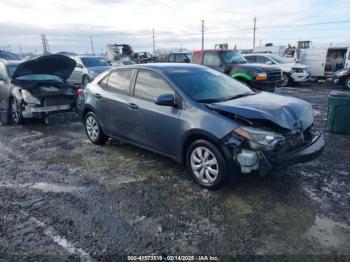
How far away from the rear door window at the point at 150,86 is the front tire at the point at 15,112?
4.56 metres

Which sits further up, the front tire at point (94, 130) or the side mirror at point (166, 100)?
the side mirror at point (166, 100)

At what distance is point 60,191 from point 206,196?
2052 mm

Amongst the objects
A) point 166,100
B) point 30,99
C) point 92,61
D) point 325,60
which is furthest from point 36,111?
point 325,60

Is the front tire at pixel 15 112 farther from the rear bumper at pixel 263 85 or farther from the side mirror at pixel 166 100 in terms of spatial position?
the rear bumper at pixel 263 85

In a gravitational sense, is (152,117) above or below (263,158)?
above

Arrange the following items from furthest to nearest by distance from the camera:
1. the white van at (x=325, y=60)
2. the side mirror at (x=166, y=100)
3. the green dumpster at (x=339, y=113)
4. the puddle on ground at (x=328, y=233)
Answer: the white van at (x=325, y=60) < the green dumpster at (x=339, y=113) < the side mirror at (x=166, y=100) < the puddle on ground at (x=328, y=233)

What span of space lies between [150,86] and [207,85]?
91cm

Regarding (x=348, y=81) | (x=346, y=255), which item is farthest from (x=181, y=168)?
(x=348, y=81)

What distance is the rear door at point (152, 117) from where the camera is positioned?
4410mm

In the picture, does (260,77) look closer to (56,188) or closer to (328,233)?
(328,233)

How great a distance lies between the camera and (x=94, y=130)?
6.18m

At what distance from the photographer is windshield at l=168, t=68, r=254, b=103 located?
444 cm

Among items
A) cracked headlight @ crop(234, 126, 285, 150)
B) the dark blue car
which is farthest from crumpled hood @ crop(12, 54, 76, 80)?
cracked headlight @ crop(234, 126, 285, 150)

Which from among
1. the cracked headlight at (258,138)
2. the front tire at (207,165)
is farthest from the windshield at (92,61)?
the cracked headlight at (258,138)
